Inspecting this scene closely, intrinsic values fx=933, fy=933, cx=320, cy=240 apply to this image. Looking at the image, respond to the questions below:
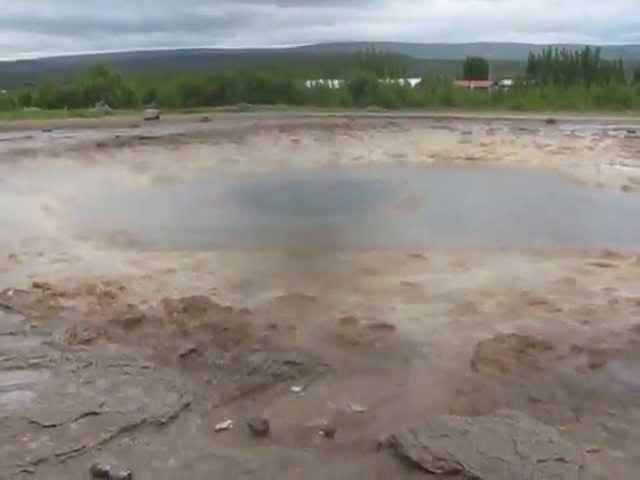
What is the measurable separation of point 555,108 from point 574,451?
19.5 meters

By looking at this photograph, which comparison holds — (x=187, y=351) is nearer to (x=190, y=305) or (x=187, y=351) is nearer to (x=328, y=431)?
(x=190, y=305)

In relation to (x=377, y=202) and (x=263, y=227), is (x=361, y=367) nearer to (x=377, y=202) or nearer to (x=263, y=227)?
(x=263, y=227)

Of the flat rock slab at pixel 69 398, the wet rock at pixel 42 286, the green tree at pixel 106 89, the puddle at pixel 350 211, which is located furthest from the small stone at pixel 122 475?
the green tree at pixel 106 89

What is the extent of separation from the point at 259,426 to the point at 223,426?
0.63 ft

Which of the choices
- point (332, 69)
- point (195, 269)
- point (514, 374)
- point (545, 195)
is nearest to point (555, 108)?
point (332, 69)

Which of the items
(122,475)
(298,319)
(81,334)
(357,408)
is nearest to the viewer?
(122,475)

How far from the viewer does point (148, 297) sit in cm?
653

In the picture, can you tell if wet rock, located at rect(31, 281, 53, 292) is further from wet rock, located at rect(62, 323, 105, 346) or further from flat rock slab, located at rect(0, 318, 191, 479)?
flat rock slab, located at rect(0, 318, 191, 479)

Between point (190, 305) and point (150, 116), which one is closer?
point (190, 305)

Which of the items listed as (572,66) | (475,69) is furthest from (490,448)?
(475,69)

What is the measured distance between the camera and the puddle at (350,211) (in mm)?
8305

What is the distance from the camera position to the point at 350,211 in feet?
31.5

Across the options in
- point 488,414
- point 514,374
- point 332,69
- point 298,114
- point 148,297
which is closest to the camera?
point 488,414

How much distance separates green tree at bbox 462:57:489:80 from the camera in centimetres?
4172
